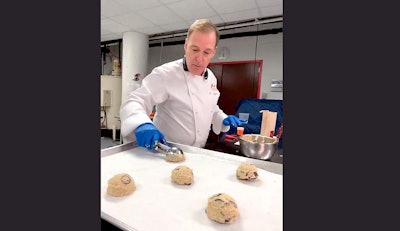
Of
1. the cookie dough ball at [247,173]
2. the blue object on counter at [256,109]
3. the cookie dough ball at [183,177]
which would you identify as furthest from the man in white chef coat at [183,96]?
the blue object on counter at [256,109]

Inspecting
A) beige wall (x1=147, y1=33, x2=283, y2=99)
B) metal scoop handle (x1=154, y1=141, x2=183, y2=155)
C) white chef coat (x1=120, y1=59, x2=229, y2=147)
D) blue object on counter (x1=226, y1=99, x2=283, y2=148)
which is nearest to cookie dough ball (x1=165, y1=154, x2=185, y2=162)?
metal scoop handle (x1=154, y1=141, x2=183, y2=155)

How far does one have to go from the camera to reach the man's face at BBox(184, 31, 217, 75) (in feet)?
4.21

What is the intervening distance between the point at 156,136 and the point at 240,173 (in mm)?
486

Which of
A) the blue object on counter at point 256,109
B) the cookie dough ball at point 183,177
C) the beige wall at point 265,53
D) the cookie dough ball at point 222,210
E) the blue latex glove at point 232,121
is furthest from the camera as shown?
the beige wall at point 265,53

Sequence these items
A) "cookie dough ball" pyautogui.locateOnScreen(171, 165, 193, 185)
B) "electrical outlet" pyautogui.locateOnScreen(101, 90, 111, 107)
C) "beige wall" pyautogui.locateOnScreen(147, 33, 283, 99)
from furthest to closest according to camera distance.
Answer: "electrical outlet" pyautogui.locateOnScreen(101, 90, 111, 107) < "beige wall" pyautogui.locateOnScreen(147, 33, 283, 99) < "cookie dough ball" pyautogui.locateOnScreen(171, 165, 193, 185)

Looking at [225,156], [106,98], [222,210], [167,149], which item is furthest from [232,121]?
[106,98]

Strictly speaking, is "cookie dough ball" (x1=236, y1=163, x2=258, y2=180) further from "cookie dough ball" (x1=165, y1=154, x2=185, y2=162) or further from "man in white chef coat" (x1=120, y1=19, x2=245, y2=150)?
"man in white chef coat" (x1=120, y1=19, x2=245, y2=150)

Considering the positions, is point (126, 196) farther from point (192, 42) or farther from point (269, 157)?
point (192, 42)

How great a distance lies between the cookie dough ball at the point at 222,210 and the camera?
0.63 metres

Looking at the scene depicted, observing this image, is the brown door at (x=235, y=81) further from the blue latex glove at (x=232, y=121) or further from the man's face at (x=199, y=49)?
the man's face at (x=199, y=49)

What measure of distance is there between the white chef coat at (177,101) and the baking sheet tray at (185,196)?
1.24 feet

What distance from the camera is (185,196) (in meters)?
0.78

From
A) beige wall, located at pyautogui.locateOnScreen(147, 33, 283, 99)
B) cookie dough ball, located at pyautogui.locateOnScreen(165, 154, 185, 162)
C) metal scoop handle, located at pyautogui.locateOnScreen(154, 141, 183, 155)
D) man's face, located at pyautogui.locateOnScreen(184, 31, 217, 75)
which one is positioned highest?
beige wall, located at pyautogui.locateOnScreen(147, 33, 283, 99)

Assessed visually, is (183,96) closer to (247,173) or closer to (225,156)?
(225,156)
